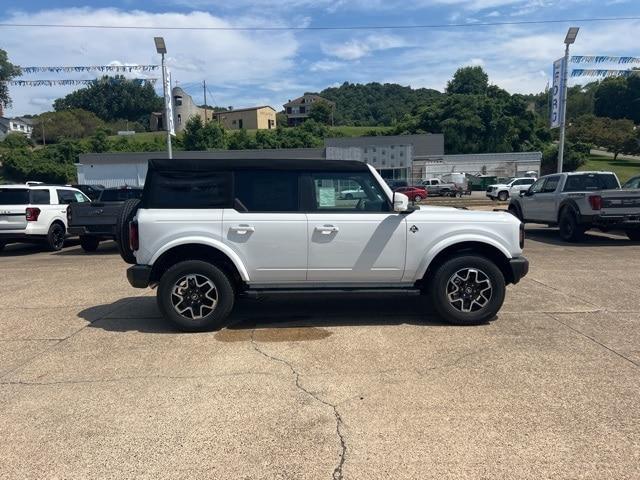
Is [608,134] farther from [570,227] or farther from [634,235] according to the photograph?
[570,227]

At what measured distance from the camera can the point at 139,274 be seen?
5.64m

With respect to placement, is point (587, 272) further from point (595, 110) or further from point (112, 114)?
point (112, 114)

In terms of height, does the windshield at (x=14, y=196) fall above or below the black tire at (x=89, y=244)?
above

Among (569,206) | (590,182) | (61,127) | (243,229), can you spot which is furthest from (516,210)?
(61,127)

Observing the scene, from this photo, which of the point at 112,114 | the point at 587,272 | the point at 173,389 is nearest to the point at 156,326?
the point at 173,389

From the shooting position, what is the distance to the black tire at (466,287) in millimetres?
5805

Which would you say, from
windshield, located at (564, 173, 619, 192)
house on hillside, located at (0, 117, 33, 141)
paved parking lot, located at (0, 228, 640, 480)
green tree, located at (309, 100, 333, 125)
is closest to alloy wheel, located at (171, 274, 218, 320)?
paved parking lot, located at (0, 228, 640, 480)

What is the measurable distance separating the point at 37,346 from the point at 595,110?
13202 centimetres

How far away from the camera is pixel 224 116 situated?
447 ft

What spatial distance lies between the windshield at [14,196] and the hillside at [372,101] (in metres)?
133

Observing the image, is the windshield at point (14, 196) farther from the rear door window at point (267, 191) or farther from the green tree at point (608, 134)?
the green tree at point (608, 134)

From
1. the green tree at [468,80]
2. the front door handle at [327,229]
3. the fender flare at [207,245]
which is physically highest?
the green tree at [468,80]

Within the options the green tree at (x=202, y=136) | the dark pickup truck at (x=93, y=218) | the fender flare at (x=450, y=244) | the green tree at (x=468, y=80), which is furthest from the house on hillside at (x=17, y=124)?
the fender flare at (x=450, y=244)

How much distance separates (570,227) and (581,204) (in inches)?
30.6
